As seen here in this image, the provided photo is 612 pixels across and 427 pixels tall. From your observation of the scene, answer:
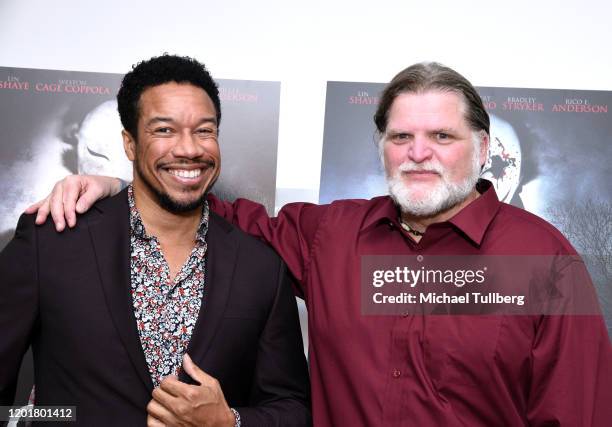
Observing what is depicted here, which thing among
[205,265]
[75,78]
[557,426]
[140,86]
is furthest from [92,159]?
[557,426]

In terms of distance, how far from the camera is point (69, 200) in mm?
1980

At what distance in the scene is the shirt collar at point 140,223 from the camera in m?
2.03

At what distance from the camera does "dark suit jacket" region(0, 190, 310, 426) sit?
6.07 ft

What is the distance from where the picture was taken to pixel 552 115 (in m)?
2.75

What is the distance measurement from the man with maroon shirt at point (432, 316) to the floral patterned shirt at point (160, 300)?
22 cm

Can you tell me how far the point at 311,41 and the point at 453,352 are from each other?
1.44m

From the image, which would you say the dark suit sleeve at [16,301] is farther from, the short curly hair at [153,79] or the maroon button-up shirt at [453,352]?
the maroon button-up shirt at [453,352]

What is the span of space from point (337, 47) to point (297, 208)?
30.7 inches

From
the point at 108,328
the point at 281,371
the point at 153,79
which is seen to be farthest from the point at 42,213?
the point at 281,371

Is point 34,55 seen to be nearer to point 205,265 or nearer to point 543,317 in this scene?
point 205,265

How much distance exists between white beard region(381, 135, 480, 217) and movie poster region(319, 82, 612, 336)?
695mm

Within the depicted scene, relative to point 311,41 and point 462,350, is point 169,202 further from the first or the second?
point 311,41

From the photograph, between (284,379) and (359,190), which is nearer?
(284,379)

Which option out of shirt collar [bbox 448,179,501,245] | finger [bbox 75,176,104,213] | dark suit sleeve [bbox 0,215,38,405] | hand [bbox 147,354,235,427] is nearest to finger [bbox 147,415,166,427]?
hand [bbox 147,354,235,427]
